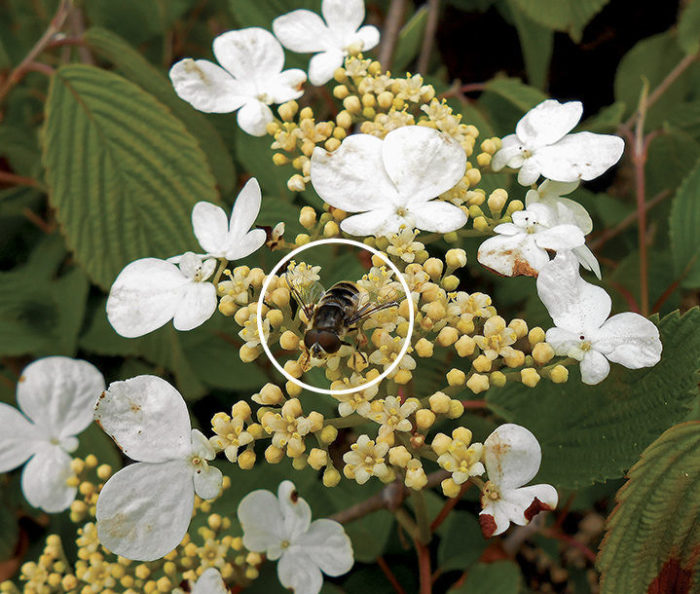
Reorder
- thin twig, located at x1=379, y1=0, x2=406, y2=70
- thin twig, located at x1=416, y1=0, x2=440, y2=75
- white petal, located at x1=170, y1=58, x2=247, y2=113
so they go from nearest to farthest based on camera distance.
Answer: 1. white petal, located at x1=170, y1=58, x2=247, y2=113
2. thin twig, located at x1=379, y1=0, x2=406, y2=70
3. thin twig, located at x1=416, y1=0, x2=440, y2=75

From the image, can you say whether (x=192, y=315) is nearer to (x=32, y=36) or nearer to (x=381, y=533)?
(x=381, y=533)

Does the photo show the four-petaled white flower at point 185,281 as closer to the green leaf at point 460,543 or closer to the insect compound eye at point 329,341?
the insect compound eye at point 329,341

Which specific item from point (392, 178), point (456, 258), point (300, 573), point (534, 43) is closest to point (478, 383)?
point (456, 258)

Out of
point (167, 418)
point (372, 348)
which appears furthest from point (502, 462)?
point (167, 418)

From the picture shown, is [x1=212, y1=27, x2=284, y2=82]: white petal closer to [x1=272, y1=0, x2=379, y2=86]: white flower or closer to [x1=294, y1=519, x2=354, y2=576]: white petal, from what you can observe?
[x1=272, y1=0, x2=379, y2=86]: white flower

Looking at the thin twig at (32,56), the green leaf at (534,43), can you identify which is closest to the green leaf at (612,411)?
the green leaf at (534,43)

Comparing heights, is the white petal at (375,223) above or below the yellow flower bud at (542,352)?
above

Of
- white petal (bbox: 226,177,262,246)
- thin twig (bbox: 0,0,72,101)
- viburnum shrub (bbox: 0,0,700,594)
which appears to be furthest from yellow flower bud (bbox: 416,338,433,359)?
thin twig (bbox: 0,0,72,101)
